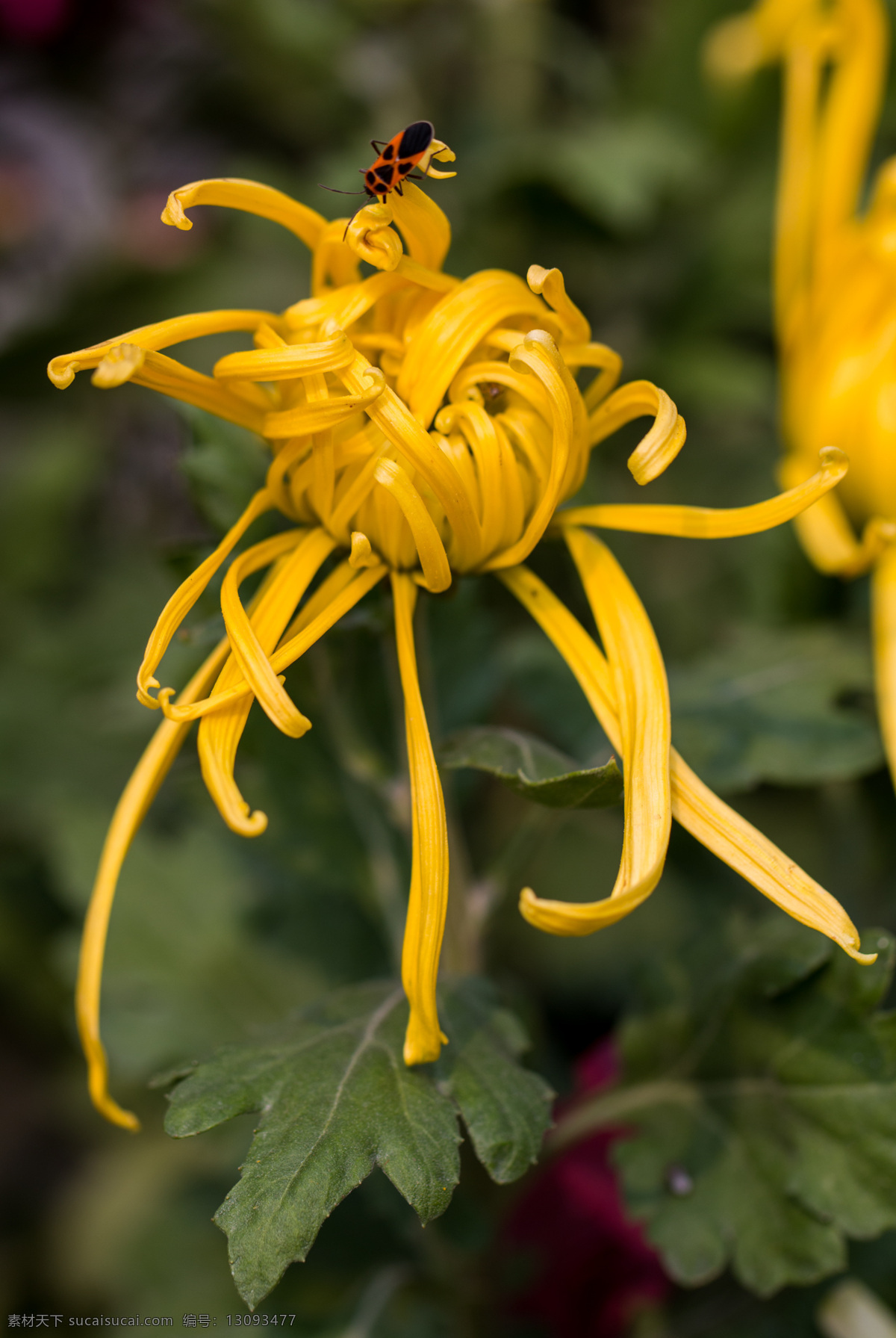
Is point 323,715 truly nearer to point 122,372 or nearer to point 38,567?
point 122,372

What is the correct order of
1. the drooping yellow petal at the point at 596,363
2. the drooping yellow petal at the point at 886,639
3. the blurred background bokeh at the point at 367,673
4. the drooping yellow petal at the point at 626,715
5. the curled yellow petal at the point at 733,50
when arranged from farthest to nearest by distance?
the curled yellow petal at the point at 733,50 → the blurred background bokeh at the point at 367,673 → the drooping yellow petal at the point at 886,639 → the drooping yellow petal at the point at 596,363 → the drooping yellow petal at the point at 626,715

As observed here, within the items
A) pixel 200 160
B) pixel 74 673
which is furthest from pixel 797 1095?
pixel 200 160

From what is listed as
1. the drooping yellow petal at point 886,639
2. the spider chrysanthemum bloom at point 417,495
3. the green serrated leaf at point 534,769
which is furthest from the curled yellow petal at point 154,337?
the drooping yellow petal at point 886,639

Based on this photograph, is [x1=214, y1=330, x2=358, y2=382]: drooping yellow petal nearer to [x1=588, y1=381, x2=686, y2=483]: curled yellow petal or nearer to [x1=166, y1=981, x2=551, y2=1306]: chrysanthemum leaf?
[x1=588, y1=381, x2=686, y2=483]: curled yellow petal

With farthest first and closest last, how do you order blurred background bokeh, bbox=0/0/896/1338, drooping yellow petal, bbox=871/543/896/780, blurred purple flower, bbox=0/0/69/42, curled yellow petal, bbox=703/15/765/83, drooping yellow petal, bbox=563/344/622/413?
blurred purple flower, bbox=0/0/69/42 → curled yellow petal, bbox=703/15/765/83 → blurred background bokeh, bbox=0/0/896/1338 → drooping yellow petal, bbox=871/543/896/780 → drooping yellow petal, bbox=563/344/622/413

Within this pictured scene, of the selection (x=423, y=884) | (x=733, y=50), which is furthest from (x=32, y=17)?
(x=423, y=884)

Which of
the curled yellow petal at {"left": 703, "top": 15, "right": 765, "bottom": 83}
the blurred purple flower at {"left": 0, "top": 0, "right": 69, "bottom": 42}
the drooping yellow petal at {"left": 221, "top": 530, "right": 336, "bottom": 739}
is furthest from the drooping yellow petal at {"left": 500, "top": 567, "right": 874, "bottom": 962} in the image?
the blurred purple flower at {"left": 0, "top": 0, "right": 69, "bottom": 42}

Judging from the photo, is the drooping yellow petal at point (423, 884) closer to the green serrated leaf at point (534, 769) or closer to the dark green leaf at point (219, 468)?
the green serrated leaf at point (534, 769)
